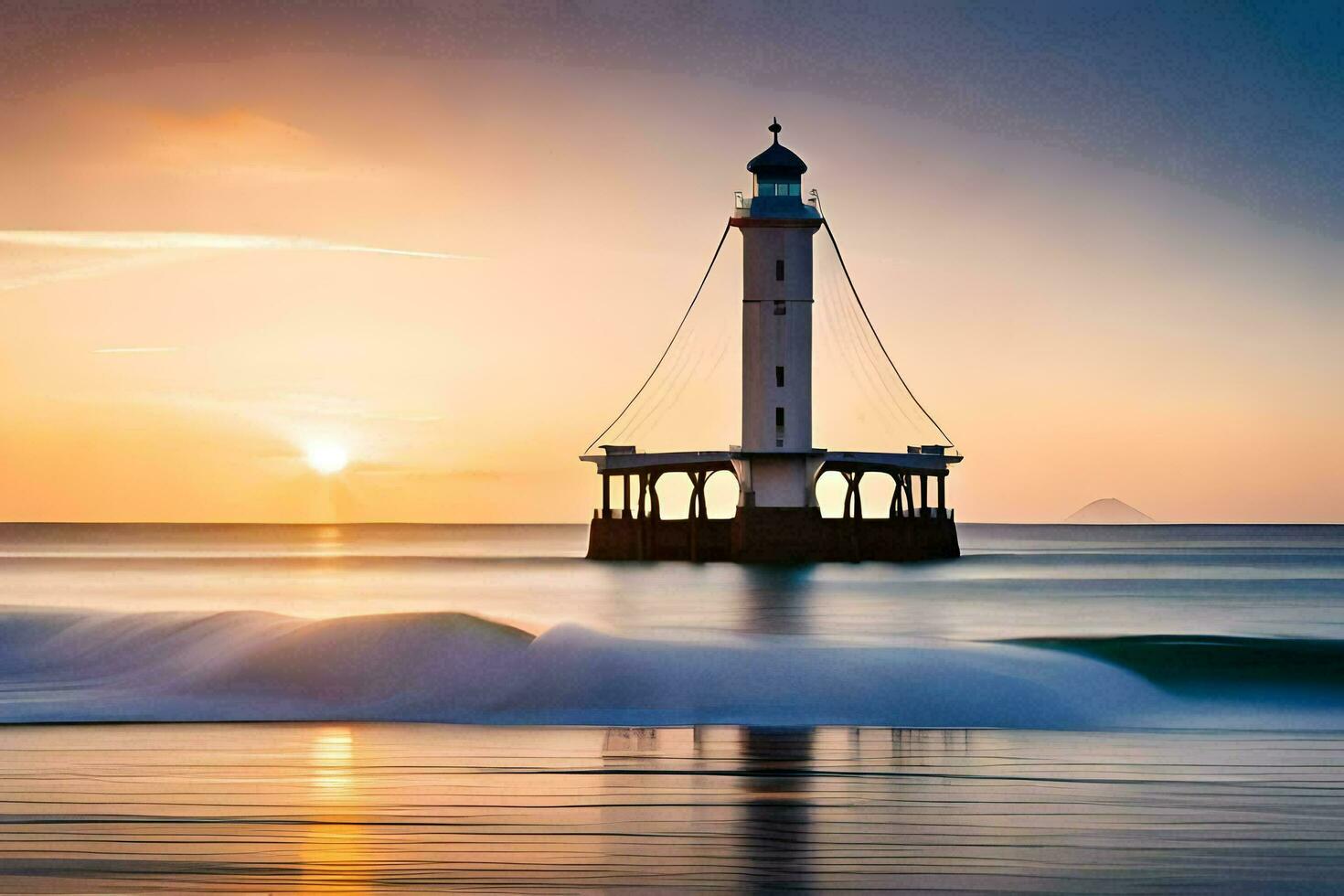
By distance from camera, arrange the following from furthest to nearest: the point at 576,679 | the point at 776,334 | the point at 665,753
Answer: the point at 776,334
the point at 576,679
the point at 665,753

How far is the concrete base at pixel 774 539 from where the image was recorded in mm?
51312

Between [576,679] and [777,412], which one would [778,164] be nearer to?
[777,412]

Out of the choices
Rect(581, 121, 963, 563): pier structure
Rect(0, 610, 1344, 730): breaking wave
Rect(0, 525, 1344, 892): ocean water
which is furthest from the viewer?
Rect(581, 121, 963, 563): pier structure

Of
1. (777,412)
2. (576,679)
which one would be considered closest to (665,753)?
(576,679)

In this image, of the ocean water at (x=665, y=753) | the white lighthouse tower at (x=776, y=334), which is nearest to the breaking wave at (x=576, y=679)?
the ocean water at (x=665, y=753)

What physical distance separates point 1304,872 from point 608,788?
4.65 meters

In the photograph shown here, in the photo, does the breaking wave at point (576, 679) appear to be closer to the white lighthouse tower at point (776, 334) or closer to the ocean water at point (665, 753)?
the ocean water at point (665, 753)

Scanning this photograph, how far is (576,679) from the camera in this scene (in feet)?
59.8

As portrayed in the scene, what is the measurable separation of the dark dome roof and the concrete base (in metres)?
11.0

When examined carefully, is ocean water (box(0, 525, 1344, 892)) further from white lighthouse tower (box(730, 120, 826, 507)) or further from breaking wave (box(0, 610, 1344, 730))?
white lighthouse tower (box(730, 120, 826, 507))

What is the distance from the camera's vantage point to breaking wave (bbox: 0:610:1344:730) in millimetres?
16328

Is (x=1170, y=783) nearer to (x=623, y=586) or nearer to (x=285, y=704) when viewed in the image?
(x=285, y=704)

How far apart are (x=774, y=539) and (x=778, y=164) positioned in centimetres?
1220

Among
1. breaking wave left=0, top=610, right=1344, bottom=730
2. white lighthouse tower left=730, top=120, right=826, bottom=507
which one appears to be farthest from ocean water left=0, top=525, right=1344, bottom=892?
white lighthouse tower left=730, top=120, right=826, bottom=507
